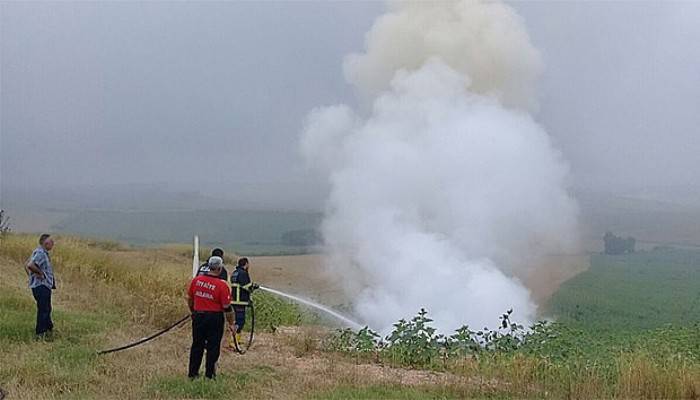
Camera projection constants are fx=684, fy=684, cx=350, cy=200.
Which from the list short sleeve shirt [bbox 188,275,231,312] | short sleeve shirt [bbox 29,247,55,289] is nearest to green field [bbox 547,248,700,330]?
short sleeve shirt [bbox 188,275,231,312]

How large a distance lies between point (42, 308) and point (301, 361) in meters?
4.36

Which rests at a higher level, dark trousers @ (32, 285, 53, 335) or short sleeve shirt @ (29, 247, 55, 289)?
short sleeve shirt @ (29, 247, 55, 289)

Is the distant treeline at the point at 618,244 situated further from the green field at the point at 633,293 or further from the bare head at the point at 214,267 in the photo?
the bare head at the point at 214,267

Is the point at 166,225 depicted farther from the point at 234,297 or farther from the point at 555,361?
the point at 555,361

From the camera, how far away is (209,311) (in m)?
8.90

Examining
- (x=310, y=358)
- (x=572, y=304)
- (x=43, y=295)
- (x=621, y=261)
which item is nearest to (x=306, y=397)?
(x=310, y=358)

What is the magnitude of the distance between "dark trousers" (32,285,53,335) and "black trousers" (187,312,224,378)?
3.58m

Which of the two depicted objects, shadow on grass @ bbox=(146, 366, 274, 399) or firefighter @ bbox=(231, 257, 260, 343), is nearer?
shadow on grass @ bbox=(146, 366, 274, 399)

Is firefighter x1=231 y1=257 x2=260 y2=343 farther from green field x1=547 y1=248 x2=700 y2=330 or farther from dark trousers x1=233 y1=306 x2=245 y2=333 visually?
green field x1=547 y1=248 x2=700 y2=330

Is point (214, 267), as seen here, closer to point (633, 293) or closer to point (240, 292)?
point (240, 292)

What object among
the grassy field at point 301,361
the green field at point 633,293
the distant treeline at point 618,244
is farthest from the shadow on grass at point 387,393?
the distant treeline at point 618,244

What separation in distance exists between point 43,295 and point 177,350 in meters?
2.36

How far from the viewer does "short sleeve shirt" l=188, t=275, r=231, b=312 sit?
29.1ft

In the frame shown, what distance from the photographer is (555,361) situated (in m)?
10.5
